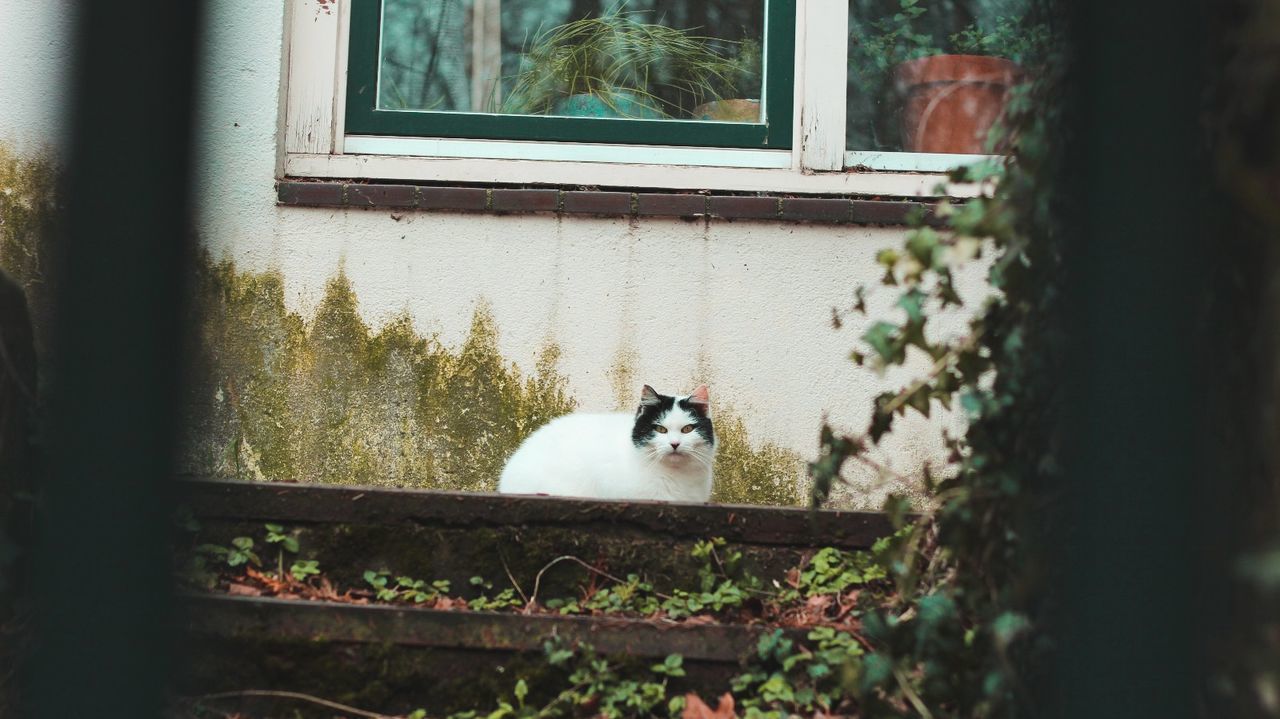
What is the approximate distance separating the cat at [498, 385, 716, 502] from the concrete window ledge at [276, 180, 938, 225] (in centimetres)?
75

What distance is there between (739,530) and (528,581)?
49 centimetres

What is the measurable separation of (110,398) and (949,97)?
400 centimetres

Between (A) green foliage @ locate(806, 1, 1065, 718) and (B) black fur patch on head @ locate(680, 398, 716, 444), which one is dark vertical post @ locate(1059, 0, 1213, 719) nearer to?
(A) green foliage @ locate(806, 1, 1065, 718)

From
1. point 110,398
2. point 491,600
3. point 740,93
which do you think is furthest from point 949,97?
point 110,398

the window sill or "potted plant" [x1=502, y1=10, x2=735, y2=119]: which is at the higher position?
"potted plant" [x1=502, y1=10, x2=735, y2=119]

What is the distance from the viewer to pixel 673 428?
3521 millimetres

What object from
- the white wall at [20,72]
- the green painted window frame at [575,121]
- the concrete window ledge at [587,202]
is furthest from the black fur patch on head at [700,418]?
the white wall at [20,72]

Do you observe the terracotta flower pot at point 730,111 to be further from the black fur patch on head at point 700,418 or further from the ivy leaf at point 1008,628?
the ivy leaf at point 1008,628

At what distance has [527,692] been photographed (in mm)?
2182

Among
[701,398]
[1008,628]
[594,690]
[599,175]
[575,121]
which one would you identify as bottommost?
[594,690]

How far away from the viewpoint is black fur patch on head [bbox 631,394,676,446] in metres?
3.55

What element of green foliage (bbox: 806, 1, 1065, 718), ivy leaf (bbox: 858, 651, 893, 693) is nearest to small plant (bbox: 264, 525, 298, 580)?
green foliage (bbox: 806, 1, 1065, 718)

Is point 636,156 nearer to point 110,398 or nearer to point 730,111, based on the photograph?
point 730,111

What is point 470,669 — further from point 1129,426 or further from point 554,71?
point 554,71
